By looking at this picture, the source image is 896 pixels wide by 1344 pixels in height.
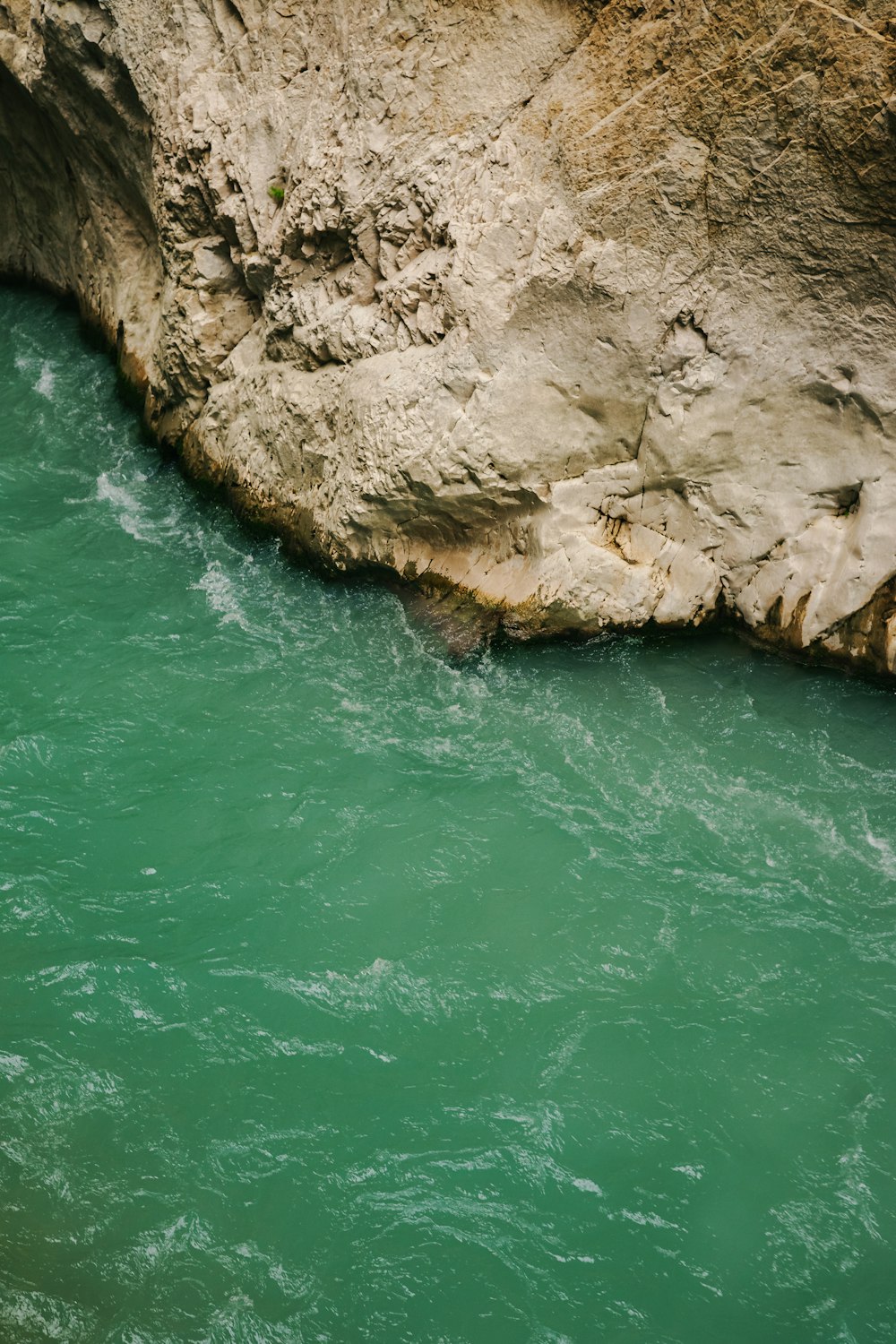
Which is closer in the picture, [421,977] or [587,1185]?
[587,1185]

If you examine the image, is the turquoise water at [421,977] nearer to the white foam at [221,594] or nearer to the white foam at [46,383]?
the white foam at [221,594]

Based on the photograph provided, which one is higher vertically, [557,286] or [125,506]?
[557,286]

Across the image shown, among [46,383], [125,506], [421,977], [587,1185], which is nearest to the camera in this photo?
[587,1185]

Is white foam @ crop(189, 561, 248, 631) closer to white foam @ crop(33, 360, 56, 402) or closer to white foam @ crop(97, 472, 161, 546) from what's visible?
white foam @ crop(97, 472, 161, 546)

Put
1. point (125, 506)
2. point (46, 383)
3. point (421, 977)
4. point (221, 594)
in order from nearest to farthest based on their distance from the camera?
point (421, 977) < point (221, 594) < point (125, 506) < point (46, 383)

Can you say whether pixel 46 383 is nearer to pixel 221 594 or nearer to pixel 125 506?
pixel 125 506

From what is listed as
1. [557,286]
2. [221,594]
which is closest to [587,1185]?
[221,594]
